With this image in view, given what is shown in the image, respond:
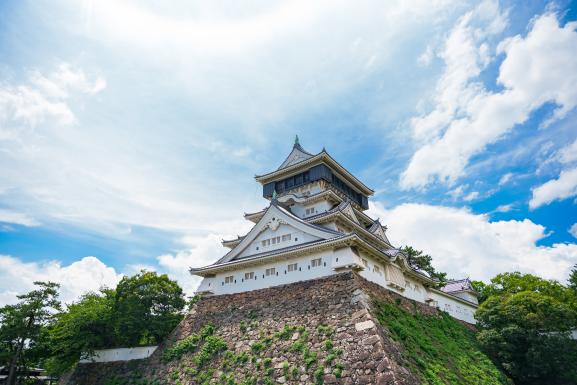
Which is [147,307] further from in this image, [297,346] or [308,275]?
[297,346]

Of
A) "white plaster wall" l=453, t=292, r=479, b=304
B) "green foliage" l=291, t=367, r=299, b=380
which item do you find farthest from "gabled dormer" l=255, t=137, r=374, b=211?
"green foliage" l=291, t=367, r=299, b=380

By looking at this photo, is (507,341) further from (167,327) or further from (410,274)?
(167,327)

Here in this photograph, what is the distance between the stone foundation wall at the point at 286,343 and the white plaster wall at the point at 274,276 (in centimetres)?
45

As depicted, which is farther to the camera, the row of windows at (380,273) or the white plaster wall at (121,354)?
the white plaster wall at (121,354)

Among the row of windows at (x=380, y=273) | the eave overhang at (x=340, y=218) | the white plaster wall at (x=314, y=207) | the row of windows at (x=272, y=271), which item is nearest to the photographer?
the row of windows at (x=272, y=271)

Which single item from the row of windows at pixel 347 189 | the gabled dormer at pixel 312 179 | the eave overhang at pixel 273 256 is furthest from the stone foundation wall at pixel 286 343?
the row of windows at pixel 347 189

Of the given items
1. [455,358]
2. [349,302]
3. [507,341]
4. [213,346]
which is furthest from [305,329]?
[507,341]

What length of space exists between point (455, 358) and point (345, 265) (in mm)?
7957

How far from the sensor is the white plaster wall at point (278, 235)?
74.7ft

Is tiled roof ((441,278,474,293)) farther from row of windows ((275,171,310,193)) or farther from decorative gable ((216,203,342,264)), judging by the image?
decorative gable ((216,203,342,264))

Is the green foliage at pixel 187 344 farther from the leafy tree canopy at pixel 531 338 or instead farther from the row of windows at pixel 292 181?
the leafy tree canopy at pixel 531 338

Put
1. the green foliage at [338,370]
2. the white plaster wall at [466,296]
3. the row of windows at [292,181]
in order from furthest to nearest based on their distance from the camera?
1. the white plaster wall at [466,296]
2. the row of windows at [292,181]
3. the green foliage at [338,370]

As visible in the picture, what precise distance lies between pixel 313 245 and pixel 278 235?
3716 millimetres

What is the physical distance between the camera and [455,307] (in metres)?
30.7
